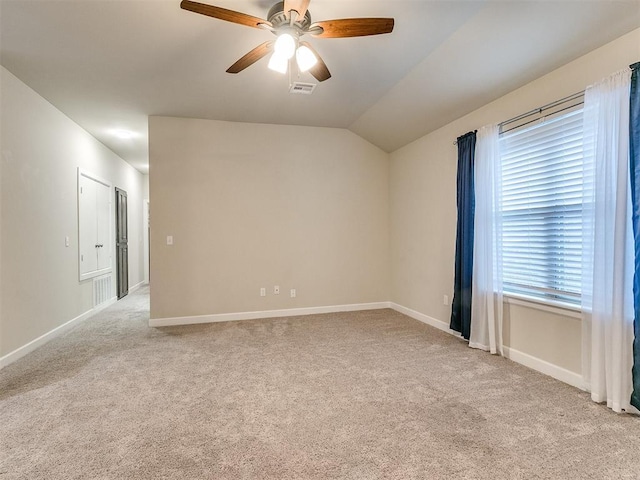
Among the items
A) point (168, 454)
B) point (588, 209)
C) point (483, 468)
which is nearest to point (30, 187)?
point (168, 454)

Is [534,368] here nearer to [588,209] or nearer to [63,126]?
[588,209]

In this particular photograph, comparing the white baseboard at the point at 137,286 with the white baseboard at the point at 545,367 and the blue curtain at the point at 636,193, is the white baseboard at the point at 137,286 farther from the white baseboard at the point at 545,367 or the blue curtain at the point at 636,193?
the blue curtain at the point at 636,193

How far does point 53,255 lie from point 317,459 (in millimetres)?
3802

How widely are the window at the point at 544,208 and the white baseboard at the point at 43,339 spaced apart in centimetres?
460

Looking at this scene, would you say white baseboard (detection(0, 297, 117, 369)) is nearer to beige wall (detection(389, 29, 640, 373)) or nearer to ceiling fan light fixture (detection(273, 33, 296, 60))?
ceiling fan light fixture (detection(273, 33, 296, 60))

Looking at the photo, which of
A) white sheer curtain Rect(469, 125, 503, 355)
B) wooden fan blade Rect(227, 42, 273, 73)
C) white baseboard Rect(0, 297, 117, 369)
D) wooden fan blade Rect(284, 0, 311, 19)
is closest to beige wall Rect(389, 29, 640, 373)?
white sheer curtain Rect(469, 125, 503, 355)

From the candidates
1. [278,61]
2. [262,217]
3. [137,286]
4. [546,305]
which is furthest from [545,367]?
[137,286]

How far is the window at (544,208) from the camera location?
8.65 ft

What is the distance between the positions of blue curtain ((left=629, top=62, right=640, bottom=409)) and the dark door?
6.90 metres

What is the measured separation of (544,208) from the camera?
287 cm

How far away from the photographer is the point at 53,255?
3879 millimetres

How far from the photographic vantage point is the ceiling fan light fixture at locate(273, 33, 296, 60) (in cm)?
209

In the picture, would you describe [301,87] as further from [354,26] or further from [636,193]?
[636,193]

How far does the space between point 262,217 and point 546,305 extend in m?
3.49
